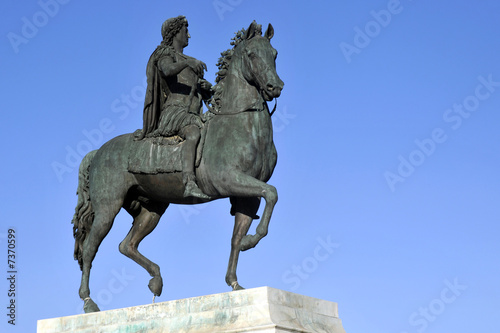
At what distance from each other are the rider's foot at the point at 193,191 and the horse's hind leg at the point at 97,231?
1.46 meters

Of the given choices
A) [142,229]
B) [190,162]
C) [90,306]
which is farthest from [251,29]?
[90,306]

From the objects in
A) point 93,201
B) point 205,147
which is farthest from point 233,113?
point 93,201

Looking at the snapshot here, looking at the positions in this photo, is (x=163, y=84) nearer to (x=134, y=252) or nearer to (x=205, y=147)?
(x=205, y=147)

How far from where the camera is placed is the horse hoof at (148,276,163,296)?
523 inches

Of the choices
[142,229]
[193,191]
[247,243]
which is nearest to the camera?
[247,243]

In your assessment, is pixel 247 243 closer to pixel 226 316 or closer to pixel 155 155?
pixel 226 316

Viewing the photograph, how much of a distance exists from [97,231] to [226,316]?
316 centimetres

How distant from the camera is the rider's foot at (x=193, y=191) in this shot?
12.6 metres

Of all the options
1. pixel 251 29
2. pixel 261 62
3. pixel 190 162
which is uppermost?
pixel 251 29

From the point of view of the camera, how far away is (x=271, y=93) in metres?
12.4

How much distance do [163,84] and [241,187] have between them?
2.48 meters

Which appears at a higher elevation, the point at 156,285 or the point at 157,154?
the point at 157,154

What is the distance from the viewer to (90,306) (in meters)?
13.2

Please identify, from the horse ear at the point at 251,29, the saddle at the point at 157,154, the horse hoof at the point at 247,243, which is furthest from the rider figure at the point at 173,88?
the horse hoof at the point at 247,243
